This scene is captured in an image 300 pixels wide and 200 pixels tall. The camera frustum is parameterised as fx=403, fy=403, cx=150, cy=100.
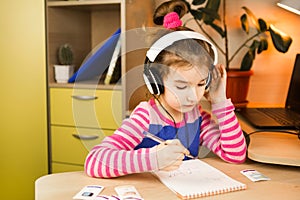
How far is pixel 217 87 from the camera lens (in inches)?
45.4

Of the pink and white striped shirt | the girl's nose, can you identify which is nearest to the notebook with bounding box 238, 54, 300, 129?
Result: the pink and white striped shirt

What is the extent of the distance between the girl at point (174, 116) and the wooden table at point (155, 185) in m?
0.03

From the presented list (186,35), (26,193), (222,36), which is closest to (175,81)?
(186,35)

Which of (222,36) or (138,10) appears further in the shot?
(222,36)

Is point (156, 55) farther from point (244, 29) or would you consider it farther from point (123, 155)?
point (244, 29)

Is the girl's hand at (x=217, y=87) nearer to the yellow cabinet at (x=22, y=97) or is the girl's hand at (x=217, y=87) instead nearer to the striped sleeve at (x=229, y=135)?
the striped sleeve at (x=229, y=135)

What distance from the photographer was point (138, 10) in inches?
71.8

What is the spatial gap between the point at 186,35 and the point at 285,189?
1.47 feet

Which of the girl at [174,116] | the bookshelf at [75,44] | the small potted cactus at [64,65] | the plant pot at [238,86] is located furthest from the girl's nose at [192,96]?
the small potted cactus at [64,65]

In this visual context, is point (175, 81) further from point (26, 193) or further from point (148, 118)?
point (26, 193)

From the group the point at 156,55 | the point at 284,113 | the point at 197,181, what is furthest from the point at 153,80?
the point at 284,113

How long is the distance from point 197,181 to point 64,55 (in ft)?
3.94

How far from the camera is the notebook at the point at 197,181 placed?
0.95m

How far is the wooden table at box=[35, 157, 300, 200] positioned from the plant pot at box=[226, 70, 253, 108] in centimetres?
84
